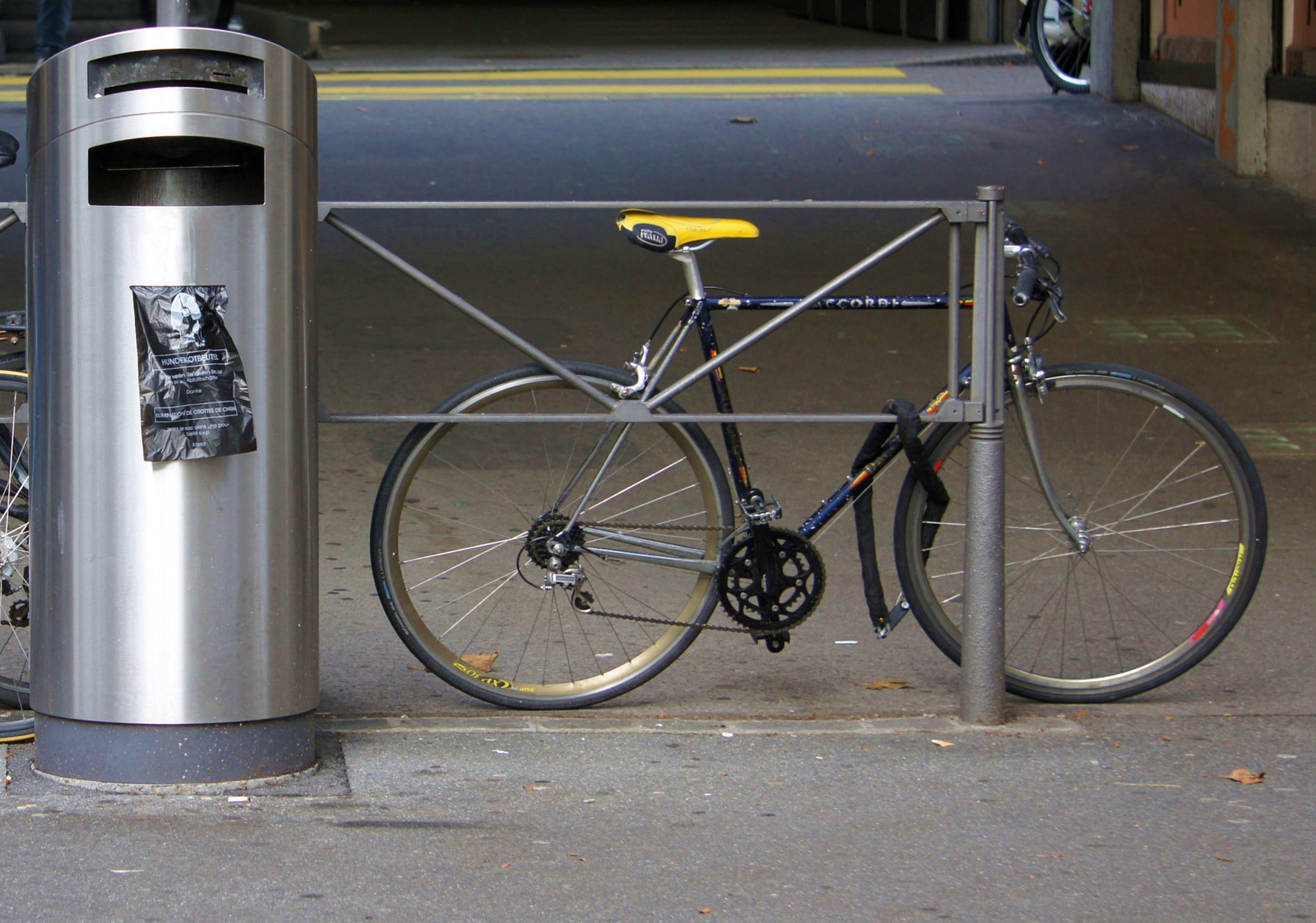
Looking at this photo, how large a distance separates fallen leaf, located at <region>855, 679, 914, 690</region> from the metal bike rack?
1.35 feet

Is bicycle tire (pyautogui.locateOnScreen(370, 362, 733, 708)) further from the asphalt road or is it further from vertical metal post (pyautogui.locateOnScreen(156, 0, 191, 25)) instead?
vertical metal post (pyautogui.locateOnScreen(156, 0, 191, 25))

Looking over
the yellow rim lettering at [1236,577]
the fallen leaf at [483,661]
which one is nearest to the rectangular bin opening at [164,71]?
the fallen leaf at [483,661]

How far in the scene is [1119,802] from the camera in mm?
3707

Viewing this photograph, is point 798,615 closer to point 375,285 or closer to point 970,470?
point 970,470

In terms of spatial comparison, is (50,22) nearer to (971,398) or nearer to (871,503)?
(871,503)

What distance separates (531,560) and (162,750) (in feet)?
3.59

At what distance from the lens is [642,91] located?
45.9 ft

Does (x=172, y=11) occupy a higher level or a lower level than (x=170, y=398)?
higher

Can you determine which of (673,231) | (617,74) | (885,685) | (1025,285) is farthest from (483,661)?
(617,74)

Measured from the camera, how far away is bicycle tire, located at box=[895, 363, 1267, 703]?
4.19m

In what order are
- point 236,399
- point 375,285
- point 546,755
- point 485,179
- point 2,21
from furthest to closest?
point 2,21 < point 485,179 < point 375,285 < point 546,755 < point 236,399

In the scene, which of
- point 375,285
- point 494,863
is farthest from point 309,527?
point 375,285

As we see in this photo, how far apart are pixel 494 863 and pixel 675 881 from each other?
36 centimetres

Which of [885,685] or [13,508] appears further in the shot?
[885,685]
